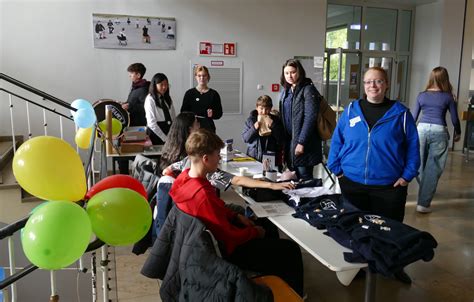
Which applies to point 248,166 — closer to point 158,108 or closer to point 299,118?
point 299,118

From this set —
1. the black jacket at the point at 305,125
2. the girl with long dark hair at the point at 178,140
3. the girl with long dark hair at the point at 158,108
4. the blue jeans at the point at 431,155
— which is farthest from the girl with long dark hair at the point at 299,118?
the blue jeans at the point at 431,155

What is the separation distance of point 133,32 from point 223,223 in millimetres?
5150

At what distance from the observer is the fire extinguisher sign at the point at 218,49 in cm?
675

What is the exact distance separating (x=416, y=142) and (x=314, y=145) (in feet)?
3.85

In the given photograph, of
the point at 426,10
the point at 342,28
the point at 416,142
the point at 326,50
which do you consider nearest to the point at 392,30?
the point at 426,10

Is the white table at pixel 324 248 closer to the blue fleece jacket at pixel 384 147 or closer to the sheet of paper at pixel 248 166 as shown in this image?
the blue fleece jacket at pixel 384 147

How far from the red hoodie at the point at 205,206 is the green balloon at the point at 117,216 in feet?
0.95

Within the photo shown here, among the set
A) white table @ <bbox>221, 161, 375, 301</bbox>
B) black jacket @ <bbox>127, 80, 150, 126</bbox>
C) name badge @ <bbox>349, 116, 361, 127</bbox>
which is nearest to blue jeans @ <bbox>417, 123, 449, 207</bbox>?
name badge @ <bbox>349, 116, 361, 127</bbox>

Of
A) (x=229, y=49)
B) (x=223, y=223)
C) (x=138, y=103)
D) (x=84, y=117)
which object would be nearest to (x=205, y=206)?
(x=223, y=223)

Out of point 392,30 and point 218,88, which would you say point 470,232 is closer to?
point 218,88

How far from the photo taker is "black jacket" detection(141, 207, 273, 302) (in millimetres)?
1550

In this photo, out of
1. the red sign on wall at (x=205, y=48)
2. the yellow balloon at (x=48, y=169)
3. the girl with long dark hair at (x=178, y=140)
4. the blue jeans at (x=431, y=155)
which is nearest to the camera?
the yellow balloon at (x=48, y=169)

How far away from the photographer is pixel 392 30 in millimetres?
8898

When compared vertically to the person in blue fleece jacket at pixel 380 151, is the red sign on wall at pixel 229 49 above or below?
above
